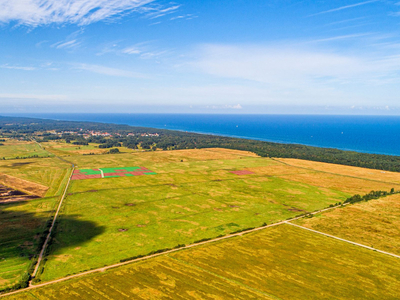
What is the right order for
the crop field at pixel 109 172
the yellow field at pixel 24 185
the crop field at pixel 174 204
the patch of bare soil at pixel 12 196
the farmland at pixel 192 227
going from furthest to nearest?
the crop field at pixel 109 172
the yellow field at pixel 24 185
the patch of bare soil at pixel 12 196
the crop field at pixel 174 204
the farmland at pixel 192 227

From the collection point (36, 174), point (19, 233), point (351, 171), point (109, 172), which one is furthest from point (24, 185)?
point (351, 171)

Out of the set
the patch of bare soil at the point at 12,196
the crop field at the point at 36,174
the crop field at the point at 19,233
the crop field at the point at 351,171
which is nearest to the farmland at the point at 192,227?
the crop field at the point at 19,233

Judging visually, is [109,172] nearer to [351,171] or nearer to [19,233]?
[19,233]

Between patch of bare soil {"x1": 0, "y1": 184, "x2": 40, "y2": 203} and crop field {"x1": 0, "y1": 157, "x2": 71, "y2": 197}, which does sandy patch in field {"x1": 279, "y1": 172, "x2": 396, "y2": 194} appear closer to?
crop field {"x1": 0, "y1": 157, "x2": 71, "y2": 197}

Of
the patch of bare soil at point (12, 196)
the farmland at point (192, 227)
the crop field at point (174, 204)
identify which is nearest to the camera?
the farmland at point (192, 227)

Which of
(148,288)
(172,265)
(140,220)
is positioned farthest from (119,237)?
(148,288)

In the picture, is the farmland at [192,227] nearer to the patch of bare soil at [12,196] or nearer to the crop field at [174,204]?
the crop field at [174,204]
